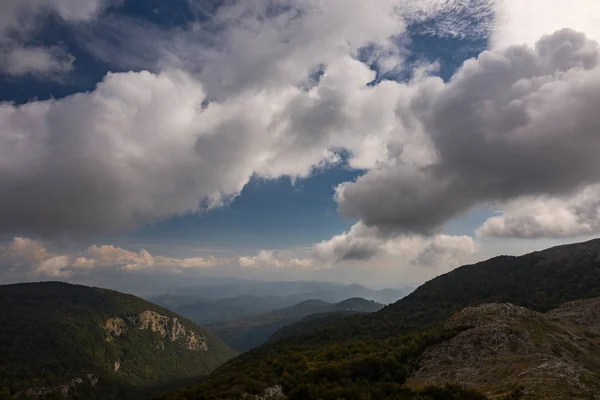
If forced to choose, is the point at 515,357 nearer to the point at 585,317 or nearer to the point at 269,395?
the point at 269,395

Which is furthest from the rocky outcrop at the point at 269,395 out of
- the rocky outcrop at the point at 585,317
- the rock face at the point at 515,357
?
the rocky outcrop at the point at 585,317

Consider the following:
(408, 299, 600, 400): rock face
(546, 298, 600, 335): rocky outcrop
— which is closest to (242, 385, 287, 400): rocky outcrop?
(408, 299, 600, 400): rock face

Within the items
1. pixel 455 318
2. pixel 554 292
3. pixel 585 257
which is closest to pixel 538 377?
pixel 455 318

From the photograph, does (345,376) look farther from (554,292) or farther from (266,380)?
(554,292)

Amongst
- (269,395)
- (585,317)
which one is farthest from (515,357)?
(585,317)

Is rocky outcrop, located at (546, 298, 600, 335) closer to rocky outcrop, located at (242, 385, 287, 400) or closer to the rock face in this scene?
the rock face

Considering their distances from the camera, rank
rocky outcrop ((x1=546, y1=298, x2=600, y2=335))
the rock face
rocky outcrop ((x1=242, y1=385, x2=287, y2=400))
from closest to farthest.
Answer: the rock face < rocky outcrop ((x1=242, y1=385, x2=287, y2=400)) < rocky outcrop ((x1=546, y1=298, x2=600, y2=335))

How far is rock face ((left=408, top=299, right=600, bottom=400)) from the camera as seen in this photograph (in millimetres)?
35566

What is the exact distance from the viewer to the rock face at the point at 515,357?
35566 millimetres

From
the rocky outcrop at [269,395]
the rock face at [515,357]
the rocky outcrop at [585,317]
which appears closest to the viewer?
the rock face at [515,357]

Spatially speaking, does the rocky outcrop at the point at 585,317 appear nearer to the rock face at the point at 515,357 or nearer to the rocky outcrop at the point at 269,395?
the rock face at the point at 515,357

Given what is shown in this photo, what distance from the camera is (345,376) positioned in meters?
60.1

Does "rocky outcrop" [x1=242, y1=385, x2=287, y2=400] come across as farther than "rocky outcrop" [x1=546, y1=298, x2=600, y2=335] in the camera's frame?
No

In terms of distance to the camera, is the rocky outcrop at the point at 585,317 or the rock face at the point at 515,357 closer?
the rock face at the point at 515,357
